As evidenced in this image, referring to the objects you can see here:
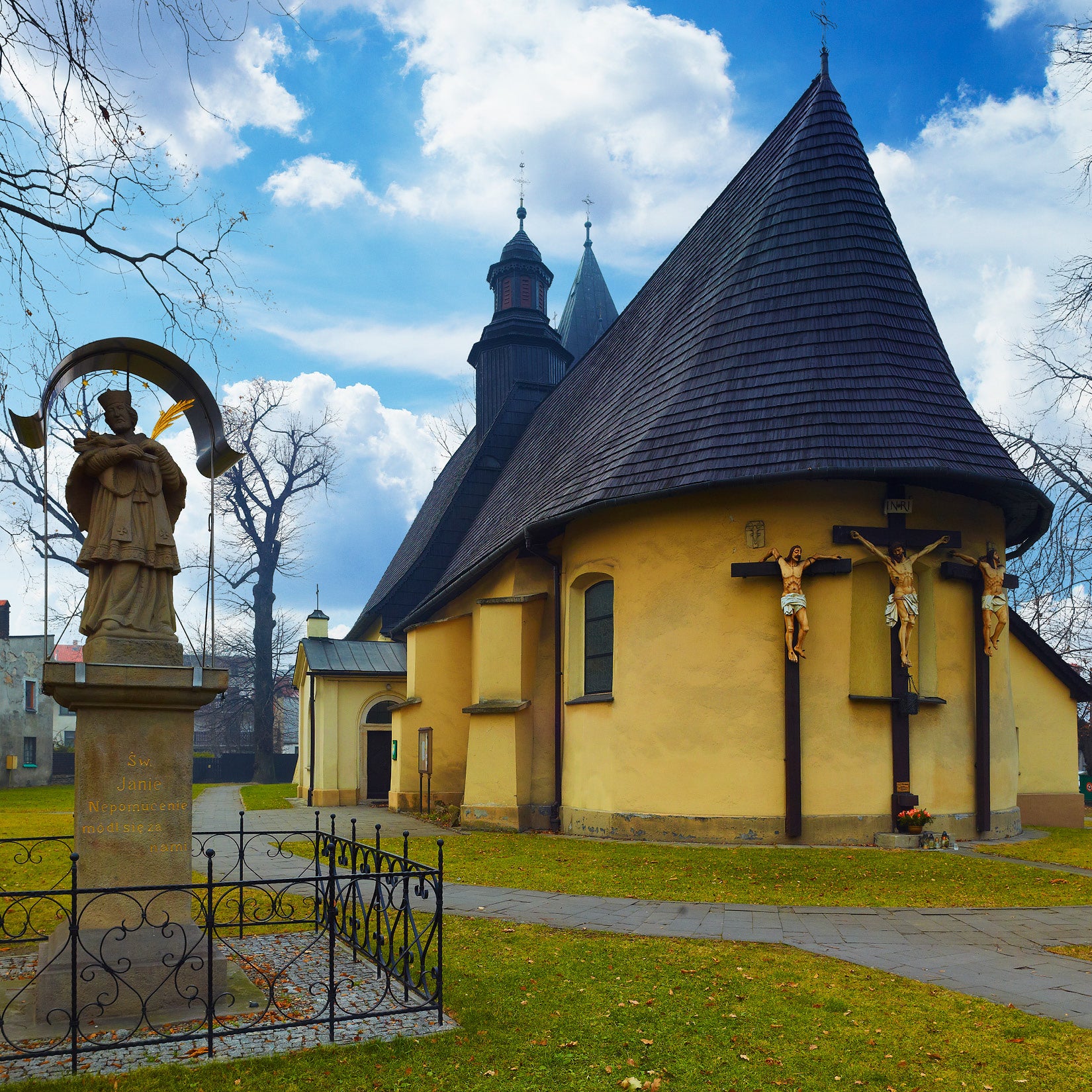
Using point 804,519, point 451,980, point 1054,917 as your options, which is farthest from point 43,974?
point 804,519

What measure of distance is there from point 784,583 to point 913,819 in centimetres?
348

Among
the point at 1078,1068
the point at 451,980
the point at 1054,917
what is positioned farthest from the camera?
the point at 1054,917

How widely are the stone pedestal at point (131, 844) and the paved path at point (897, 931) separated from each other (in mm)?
3341

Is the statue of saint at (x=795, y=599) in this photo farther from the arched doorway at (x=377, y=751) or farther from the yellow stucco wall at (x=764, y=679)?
the arched doorway at (x=377, y=751)

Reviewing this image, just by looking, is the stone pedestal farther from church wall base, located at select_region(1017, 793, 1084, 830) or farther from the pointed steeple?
the pointed steeple

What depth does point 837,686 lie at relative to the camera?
524 inches

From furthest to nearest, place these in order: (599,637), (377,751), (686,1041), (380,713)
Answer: (380,713) < (377,751) < (599,637) < (686,1041)

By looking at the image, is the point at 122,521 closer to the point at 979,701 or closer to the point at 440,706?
the point at 979,701

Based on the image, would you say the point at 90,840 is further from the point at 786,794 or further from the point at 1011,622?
the point at 1011,622

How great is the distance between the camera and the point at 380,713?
1033 inches

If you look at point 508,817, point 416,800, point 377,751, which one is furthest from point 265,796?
point 508,817

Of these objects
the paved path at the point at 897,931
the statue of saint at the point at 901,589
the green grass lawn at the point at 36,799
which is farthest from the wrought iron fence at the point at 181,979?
the green grass lawn at the point at 36,799

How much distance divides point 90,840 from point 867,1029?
4.85 m

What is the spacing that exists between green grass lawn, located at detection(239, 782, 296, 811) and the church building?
893cm
